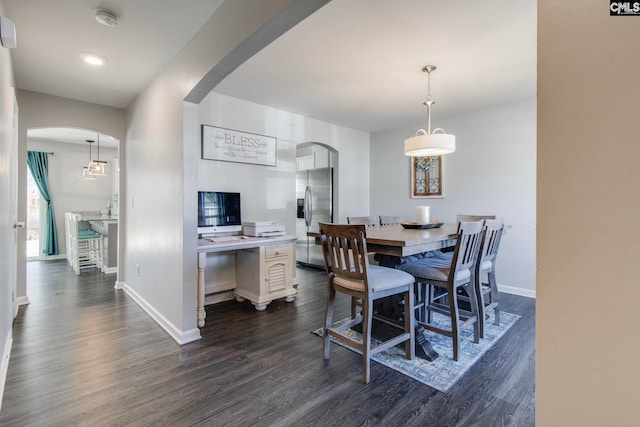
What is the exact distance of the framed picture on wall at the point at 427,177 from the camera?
445cm

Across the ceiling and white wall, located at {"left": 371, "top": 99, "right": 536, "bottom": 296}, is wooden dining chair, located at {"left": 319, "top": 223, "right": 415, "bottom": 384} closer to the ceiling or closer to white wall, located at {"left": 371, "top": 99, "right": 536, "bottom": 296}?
the ceiling

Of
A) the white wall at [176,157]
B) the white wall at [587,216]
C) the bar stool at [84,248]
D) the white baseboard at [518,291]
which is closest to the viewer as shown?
the white wall at [587,216]

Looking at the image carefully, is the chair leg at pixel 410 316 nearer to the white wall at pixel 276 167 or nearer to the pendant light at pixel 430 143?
the pendant light at pixel 430 143

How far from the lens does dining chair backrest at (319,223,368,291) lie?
6.22 ft

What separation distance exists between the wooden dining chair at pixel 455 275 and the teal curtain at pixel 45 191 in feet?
23.7

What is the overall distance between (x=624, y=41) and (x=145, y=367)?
2.71m

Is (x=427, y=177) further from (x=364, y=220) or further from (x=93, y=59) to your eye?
(x=93, y=59)

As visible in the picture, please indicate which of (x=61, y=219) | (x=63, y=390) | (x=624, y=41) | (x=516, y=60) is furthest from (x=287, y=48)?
(x=61, y=219)

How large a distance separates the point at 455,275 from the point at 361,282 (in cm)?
73

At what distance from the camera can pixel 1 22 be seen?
147 cm

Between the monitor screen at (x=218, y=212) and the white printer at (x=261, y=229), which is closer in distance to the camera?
the monitor screen at (x=218, y=212)

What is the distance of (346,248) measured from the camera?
2002mm

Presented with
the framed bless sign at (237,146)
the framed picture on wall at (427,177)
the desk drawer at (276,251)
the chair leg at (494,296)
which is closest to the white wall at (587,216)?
the chair leg at (494,296)

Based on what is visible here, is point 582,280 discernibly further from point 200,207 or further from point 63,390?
point 200,207
